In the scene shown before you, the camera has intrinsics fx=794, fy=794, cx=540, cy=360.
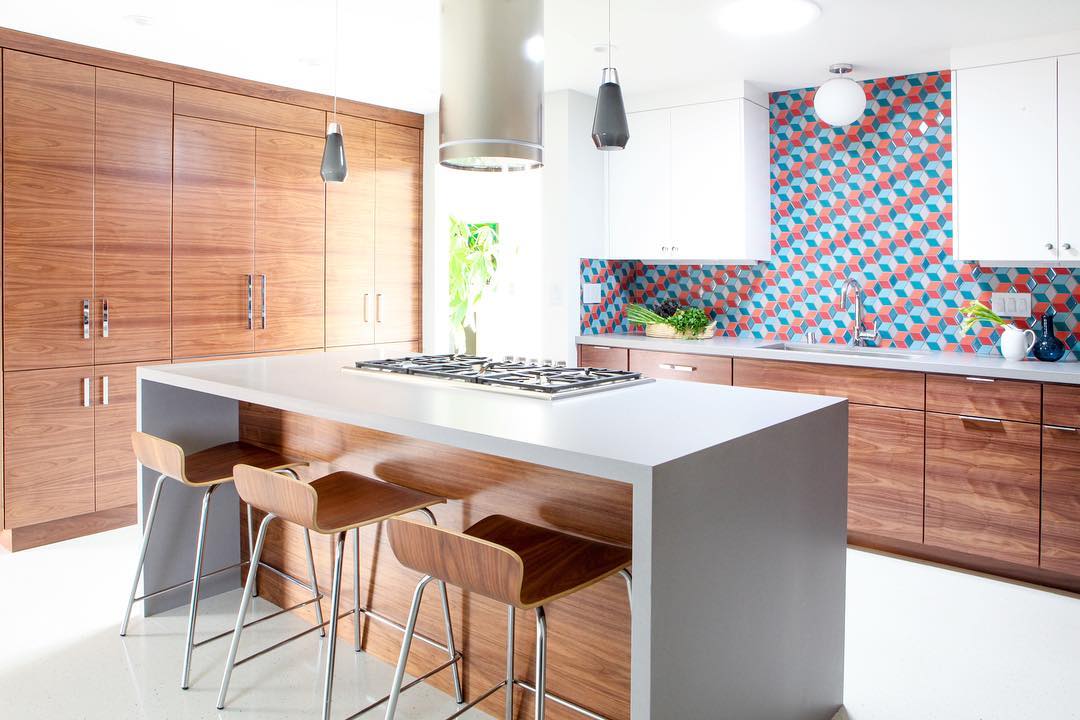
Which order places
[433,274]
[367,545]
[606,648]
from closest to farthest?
[606,648]
[367,545]
[433,274]

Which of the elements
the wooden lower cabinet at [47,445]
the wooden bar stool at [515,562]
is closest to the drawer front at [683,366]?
the wooden bar stool at [515,562]

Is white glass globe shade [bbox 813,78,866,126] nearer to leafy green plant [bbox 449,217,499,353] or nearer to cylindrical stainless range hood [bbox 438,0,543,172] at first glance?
cylindrical stainless range hood [bbox 438,0,543,172]

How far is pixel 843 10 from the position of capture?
3066mm

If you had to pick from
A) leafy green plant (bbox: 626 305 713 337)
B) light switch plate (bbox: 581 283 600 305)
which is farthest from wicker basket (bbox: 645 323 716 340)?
light switch plate (bbox: 581 283 600 305)

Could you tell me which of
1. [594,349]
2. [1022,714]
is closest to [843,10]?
[594,349]

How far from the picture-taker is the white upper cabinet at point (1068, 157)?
3.27m

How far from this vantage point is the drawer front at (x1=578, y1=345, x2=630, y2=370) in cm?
443

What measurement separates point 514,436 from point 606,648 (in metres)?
0.68

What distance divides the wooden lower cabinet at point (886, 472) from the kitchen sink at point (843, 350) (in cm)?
36

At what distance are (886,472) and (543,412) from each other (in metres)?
2.21

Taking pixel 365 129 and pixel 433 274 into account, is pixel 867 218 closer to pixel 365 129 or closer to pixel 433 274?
pixel 433 274

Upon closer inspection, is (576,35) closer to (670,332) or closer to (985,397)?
(670,332)

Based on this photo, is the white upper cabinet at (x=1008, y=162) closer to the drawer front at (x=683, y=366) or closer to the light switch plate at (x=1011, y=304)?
the light switch plate at (x=1011, y=304)

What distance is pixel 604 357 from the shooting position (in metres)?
4.50
